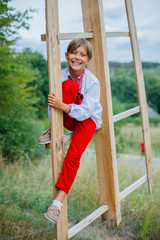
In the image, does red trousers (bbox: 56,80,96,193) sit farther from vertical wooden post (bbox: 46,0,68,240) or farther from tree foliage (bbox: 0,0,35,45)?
tree foliage (bbox: 0,0,35,45)

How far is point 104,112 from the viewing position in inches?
100

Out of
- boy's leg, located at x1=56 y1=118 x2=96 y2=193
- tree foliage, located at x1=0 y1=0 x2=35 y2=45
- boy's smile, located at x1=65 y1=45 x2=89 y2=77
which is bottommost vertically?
boy's leg, located at x1=56 y1=118 x2=96 y2=193

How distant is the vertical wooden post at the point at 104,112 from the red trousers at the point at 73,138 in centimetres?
30

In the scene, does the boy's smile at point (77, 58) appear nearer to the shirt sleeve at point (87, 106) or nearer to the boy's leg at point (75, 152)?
the shirt sleeve at point (87, 106)

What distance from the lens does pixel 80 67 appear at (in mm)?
2221

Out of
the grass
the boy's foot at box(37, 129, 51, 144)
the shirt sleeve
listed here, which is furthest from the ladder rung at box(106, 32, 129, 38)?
the grass

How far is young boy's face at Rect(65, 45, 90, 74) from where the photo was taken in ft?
7.10

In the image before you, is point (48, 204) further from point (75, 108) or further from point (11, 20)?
point (11, 20)

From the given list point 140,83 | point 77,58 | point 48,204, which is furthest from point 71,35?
point 48,204

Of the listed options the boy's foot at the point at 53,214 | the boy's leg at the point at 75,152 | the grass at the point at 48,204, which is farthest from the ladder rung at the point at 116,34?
the grass at the point at 48,204

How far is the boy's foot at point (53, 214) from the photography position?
1884 mm

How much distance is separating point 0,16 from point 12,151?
87.3 inches

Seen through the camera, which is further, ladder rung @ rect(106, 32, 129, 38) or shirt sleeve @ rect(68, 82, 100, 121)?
ladder rung @ rect(106, 32, 129, 38)

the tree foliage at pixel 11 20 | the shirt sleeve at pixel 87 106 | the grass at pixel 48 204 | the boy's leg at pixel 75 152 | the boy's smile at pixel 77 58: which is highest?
the tree foliage at pixel 11 20
